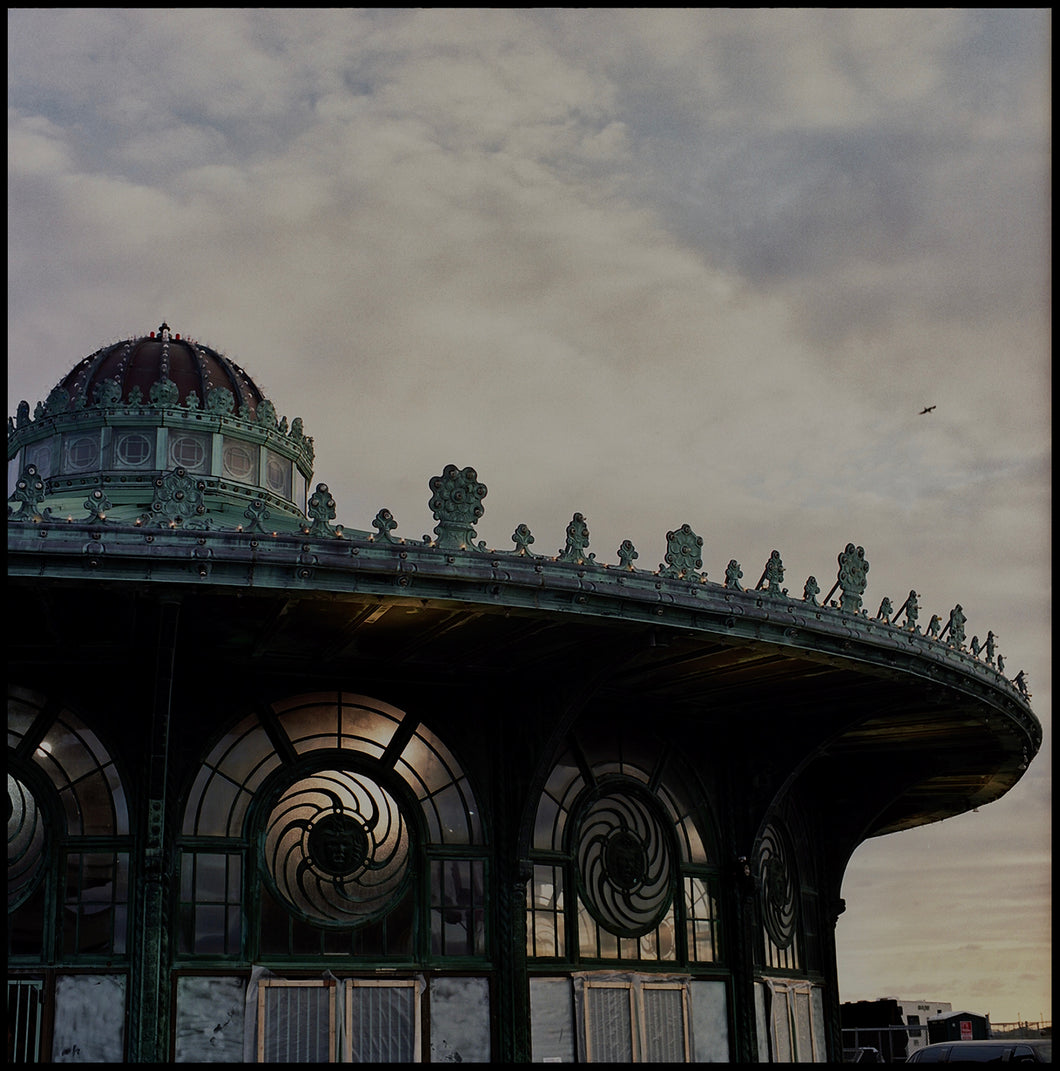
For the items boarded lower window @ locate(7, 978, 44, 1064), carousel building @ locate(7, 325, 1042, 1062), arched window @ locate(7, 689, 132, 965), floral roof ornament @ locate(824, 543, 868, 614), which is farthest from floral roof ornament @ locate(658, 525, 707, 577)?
boarded lower window @ locate(7, 978, 44, 1064)

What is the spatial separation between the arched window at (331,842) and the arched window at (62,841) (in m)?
0.99

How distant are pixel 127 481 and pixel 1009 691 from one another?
1548 cm

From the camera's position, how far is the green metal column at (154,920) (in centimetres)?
2002

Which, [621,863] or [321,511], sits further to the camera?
[621,863]

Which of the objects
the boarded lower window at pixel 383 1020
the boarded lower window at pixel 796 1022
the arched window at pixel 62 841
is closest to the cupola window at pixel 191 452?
the arched window at pixel 62 841

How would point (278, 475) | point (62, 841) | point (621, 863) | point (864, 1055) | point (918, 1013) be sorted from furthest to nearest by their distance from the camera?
point (918, 1013)
point (864, 1055)
point (278, 475)
point (621, 863)
point (62, 841)

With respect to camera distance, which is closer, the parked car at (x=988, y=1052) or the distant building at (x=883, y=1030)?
the parked car at (x=988, y=1052)

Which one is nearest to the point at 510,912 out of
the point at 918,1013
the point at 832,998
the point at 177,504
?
the point at 177,504

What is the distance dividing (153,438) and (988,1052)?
767 inches

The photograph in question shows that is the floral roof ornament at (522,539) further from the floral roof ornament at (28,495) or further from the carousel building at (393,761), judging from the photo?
the floral roof ornament at (28,495)

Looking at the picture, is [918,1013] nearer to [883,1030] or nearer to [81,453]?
[883,1030]

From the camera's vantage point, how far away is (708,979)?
2466 cm

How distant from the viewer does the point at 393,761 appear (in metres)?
22.6

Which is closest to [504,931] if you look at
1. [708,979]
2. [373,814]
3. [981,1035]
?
[373,814]
